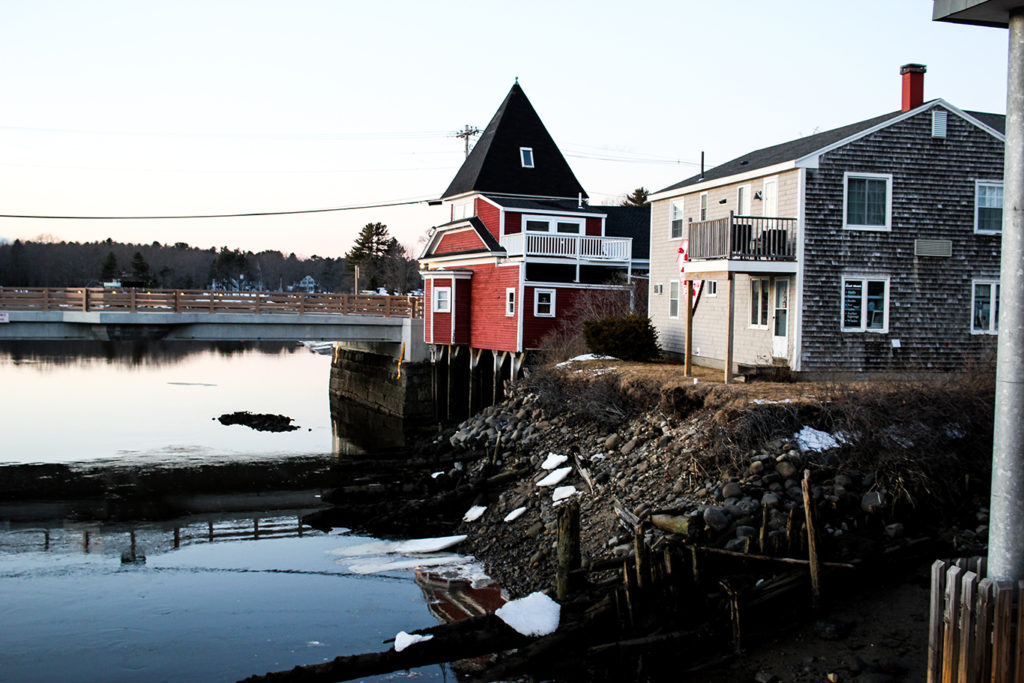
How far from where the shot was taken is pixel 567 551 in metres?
13.5

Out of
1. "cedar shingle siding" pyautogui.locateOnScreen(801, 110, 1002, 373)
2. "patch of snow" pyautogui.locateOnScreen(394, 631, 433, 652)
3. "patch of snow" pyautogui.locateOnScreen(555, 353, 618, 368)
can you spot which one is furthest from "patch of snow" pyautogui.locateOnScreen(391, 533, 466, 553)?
"cedar shingle siding" pyautogui.locateOnScreen(801, 110, 1002, 373)

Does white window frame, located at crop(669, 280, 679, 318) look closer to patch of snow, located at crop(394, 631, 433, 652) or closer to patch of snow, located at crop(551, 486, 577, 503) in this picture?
patch of snow, located at crop(551, 486, 577, 503)

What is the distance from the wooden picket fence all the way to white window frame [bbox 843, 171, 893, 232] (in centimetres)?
1682

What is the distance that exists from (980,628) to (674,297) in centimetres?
2290

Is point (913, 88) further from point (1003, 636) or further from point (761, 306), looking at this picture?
point (1003, 636)

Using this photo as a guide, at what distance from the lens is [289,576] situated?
58.2ft

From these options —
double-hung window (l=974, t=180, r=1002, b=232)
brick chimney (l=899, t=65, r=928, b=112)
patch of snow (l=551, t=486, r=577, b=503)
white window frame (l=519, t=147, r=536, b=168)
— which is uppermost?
white window frame (l=519, t=147, r=536, b=168)

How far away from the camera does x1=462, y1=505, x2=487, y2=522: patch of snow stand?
2006 centimetres

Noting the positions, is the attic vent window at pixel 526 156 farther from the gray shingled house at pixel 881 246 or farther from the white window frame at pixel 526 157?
the gray shingled house at pixel 881 246

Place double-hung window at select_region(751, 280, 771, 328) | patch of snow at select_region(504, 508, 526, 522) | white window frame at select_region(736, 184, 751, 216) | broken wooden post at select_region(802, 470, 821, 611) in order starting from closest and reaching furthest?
broken wooden post at select_region(802, 470, 821, 611) → patch of snow at select_region(504, 508, 526, 522) → double-hung window at select_region(751, 280, 771, 328) → white window frame at select_region(736, 184, 751, 216)

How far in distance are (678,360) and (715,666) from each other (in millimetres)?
18047

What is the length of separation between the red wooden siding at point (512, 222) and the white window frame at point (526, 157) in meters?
9.34

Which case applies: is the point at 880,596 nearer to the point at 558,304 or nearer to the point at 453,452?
the point at 453,452

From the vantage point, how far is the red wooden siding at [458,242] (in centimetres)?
3938
